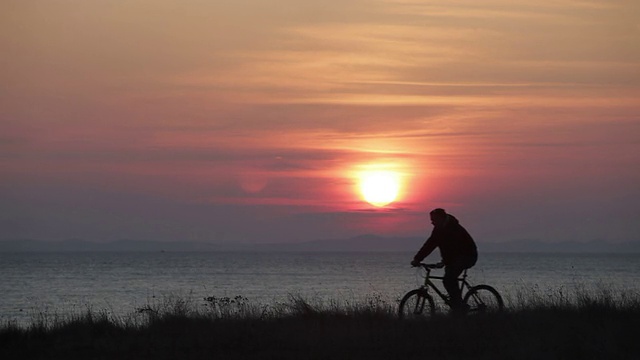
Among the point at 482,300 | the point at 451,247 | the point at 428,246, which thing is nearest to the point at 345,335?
the point at 428,246

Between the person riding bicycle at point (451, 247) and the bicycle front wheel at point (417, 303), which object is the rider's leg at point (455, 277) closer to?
the person riding bicycle at point (451, 247)

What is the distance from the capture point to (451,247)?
575 inches

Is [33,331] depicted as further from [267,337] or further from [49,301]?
[49,301]

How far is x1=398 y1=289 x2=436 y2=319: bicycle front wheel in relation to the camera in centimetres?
1488

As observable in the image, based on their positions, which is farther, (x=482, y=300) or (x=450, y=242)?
(x=482, y=300)

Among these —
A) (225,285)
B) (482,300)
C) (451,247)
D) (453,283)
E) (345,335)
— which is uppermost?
(225,285)

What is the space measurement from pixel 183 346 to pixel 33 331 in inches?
128

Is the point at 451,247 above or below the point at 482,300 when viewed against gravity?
above

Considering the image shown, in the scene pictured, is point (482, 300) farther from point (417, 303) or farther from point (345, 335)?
point (345, 335)

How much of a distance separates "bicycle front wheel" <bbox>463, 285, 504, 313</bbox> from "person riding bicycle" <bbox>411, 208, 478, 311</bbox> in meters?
0.23

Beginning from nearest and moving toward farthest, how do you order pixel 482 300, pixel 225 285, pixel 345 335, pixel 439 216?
1. pixel 345 335
2. pixel 439 216
3. pixel 482 300
4. pixel 225 285

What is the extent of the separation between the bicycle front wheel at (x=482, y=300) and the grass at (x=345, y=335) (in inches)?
10.0

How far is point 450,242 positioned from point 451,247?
0.09m

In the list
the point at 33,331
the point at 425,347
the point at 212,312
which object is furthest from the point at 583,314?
the point at 33,331
